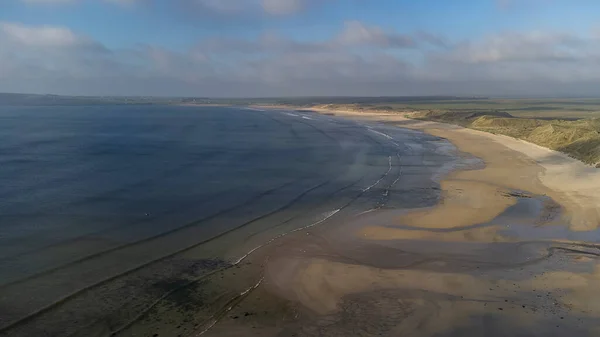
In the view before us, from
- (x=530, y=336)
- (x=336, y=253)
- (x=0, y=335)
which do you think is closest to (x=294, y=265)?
→ (x=336, y=253)

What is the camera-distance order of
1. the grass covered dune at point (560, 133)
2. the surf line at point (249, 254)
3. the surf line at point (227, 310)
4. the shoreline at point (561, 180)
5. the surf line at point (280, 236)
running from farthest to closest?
the grass covered dune at point (560, 133), the shoreline at point (561, 180), the surf line at point (280, 236), the surf line at point (249, 254), the surf line at point (227, 310)

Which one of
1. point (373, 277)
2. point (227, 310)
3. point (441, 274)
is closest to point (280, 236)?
point (373, 277)

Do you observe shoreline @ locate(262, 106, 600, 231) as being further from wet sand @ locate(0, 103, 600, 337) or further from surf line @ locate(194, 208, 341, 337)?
surf line @ locate(194, 208, 341, 337)

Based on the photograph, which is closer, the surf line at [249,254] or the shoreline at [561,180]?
the surf line at [249,254]

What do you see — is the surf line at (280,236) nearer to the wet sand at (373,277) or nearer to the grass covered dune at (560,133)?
the wet sand at (373,277)

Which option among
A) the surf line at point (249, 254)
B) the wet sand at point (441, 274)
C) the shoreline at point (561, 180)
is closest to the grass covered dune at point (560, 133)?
the shoreline at point (561, 180)

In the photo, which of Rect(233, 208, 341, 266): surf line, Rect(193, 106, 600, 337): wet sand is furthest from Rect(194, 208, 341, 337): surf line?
Rect(193, 106, 600, 337): wet sand

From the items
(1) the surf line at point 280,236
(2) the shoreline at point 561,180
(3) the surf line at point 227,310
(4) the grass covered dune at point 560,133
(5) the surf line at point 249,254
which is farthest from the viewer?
(4) the grass covered dune at point 560,133

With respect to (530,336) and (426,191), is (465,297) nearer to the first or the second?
(530,336)
